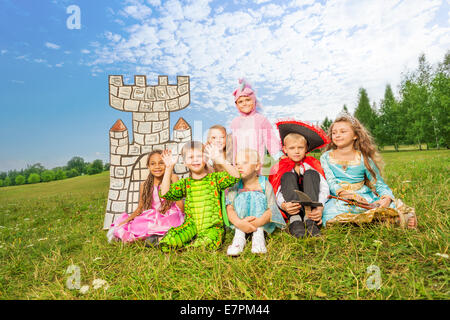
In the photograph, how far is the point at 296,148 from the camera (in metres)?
3.79

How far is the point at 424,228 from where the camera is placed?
3150 millimetres

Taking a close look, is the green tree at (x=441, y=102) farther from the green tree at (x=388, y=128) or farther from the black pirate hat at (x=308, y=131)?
the black pirate hat at (x=308, y=131)

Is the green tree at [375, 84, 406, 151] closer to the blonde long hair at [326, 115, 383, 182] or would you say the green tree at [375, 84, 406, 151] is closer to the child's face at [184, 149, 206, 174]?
the blonde long hair at [326, 115, 383, 182]

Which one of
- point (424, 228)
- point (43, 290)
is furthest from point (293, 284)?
point (43, 290)

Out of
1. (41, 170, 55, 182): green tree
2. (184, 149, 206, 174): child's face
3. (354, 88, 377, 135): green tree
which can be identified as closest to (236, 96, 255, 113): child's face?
(184, 149, 206, 174): child's face

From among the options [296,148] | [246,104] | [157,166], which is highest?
[246,104]

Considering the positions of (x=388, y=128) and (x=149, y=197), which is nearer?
(x=149, y=197)

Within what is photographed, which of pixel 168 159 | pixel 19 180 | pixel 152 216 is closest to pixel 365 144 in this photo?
pixel 168 159

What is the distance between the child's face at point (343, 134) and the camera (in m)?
3.76

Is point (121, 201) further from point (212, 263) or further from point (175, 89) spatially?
point (212, 263)

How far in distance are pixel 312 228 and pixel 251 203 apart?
874mm

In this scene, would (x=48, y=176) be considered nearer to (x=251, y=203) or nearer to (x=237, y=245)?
(x=251, y=203)

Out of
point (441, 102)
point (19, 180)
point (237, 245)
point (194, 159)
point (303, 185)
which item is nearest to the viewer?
point (237, 245)

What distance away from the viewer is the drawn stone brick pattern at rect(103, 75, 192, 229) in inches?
189
